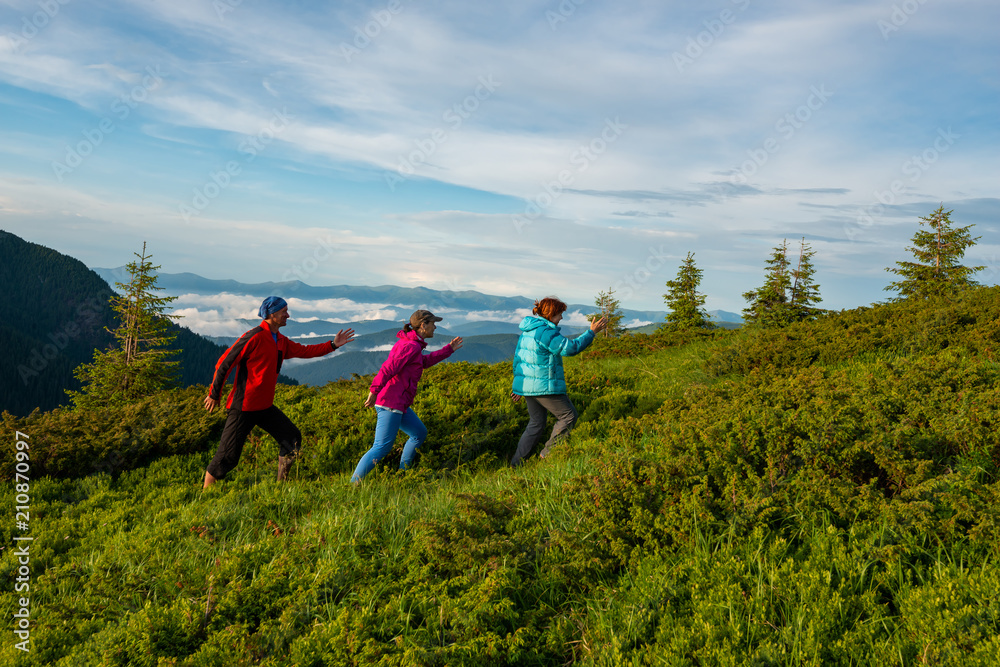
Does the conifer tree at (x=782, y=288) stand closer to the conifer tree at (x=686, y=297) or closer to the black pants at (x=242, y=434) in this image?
the conifer tree at (x=686, y=297)

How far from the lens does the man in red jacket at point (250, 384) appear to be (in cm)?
664

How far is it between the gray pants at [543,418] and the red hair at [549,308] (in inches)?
43.1

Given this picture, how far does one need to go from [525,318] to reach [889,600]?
5.26 meters

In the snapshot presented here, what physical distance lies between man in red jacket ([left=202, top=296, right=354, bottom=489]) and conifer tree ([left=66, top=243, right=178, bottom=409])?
112ft

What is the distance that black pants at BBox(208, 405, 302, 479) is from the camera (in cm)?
680

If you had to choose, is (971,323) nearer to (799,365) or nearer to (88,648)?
(799,365)

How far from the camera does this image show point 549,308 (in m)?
7.42

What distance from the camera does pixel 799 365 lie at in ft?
35.0

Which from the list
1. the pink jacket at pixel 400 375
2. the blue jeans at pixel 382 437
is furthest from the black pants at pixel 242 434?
the pink jacket at pixel 400 375

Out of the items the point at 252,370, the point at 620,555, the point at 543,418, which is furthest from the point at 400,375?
the point at 620,555

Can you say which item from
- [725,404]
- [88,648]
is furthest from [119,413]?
[725,404]

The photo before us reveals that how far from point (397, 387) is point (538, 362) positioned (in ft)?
6.26

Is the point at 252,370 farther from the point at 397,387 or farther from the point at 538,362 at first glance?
the point at 538,362

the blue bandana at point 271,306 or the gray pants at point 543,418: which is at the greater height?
the blue bandana at point 271,306
